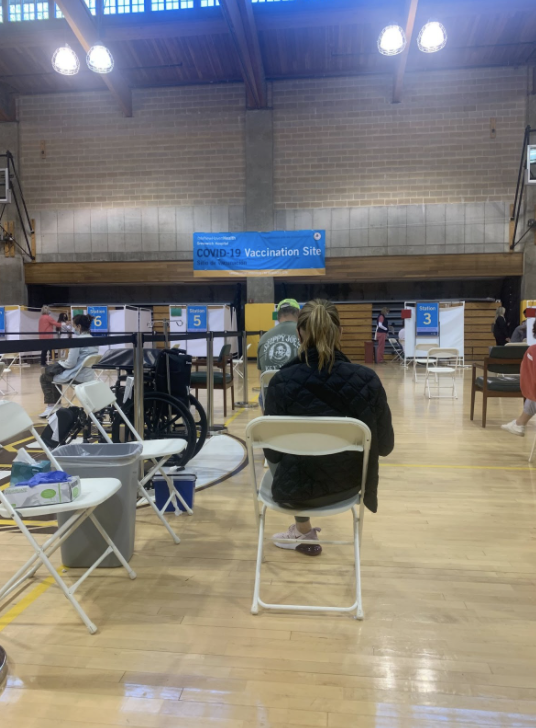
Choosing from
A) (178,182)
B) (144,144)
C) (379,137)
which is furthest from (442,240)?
(144,144)

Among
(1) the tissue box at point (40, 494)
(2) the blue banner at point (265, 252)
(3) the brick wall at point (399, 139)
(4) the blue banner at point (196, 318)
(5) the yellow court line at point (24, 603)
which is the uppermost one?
A: (3) the brick wall at point (399, 139)

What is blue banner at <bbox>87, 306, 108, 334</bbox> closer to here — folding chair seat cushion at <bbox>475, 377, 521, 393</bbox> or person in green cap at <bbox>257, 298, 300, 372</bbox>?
person in green cap at <bbox>257, 298, 300, 372</bbox>

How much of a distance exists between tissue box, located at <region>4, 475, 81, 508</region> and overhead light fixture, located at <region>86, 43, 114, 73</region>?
11.6 metres

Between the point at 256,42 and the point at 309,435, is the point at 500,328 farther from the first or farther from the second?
the point at 309,435

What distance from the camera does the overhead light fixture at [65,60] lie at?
10773 mm

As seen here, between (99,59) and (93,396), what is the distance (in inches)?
424

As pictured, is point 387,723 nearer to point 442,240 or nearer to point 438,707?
point 438,707

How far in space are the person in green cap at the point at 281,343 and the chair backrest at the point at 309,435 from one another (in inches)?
82.1

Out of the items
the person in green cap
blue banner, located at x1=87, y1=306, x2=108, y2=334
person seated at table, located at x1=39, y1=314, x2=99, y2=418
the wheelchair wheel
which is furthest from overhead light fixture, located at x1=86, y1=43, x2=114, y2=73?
the wheelchair wheel

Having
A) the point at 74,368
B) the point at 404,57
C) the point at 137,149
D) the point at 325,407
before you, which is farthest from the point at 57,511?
the point at 137,149

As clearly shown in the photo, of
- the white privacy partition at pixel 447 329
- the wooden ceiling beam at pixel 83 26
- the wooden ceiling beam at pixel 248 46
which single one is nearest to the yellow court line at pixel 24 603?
the white privacy partition at pixel 447 329

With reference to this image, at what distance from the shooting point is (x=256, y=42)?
10.9m

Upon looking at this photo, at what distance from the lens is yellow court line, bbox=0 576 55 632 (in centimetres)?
180

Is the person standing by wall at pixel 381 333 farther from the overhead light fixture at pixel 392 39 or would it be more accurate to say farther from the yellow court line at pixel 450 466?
the yellow court line at pixel 450 466
